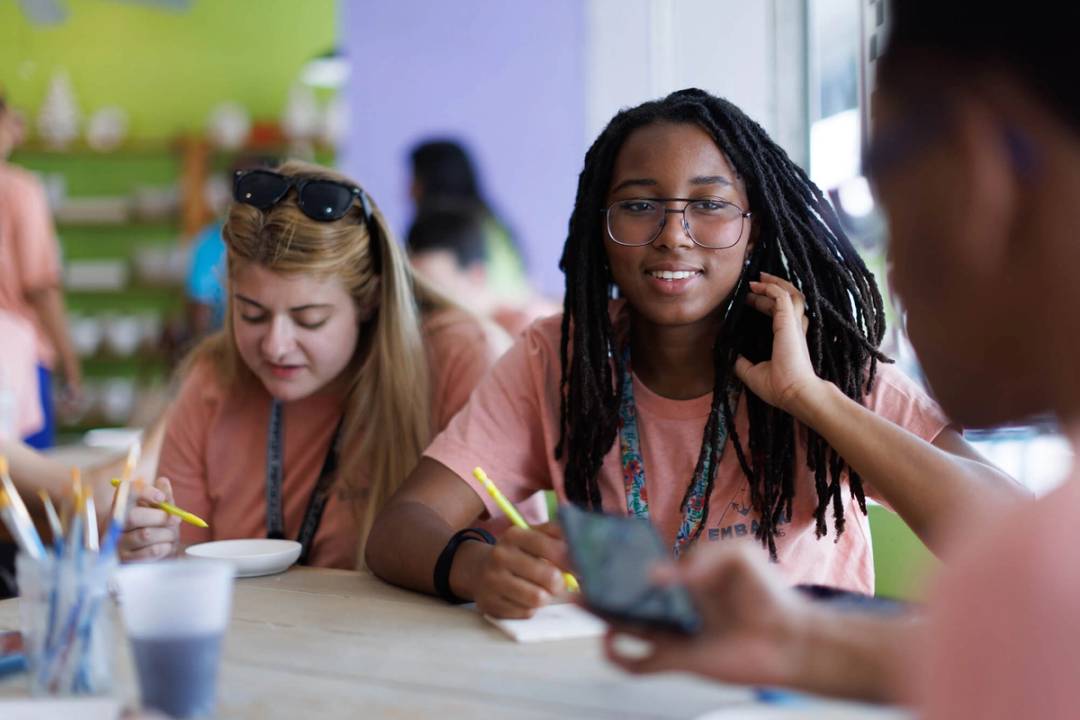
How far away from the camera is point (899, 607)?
83 cm

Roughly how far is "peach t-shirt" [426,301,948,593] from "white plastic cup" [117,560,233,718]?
70 centimetres

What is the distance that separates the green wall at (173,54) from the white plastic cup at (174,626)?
597cm

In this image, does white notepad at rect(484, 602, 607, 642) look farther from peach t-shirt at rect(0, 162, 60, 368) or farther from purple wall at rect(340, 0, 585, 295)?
peach t-shirt at rect(0, 162, 60, 368)

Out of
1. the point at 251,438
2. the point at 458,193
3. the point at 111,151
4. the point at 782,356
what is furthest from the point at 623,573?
the point at 111,151

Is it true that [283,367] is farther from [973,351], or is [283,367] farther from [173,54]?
[173,54]

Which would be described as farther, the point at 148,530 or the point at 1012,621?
the point at 148,530

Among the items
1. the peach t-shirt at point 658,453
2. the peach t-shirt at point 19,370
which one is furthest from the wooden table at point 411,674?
the peach t-shirt at point 19,370

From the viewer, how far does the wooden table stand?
0.90m

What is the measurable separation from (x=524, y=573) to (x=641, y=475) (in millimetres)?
437

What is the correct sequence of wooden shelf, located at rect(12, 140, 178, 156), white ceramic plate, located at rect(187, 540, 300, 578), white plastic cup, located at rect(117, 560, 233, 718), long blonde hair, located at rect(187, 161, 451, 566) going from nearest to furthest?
white plastic cup, located at rect(117, 560, 233, 718) < white ceramic plate, located at rect(187, 540, 300, 578) < long blonde hair, located at rect(187, 161, 451, 566) < wooden shelf, located at rect(12, 140, 178, 156)

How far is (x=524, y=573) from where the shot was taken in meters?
1.15

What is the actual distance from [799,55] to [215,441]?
1.77m

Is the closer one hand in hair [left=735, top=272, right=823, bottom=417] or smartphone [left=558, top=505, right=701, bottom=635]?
smartphone [left=558, top=505, right=701, bottom=635]

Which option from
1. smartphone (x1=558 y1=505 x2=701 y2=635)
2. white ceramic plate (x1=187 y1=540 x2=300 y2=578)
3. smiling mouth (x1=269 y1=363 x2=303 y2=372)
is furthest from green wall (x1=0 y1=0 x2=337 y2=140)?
smartphone (x1=558 y1=505 x2=701 y2=635)
